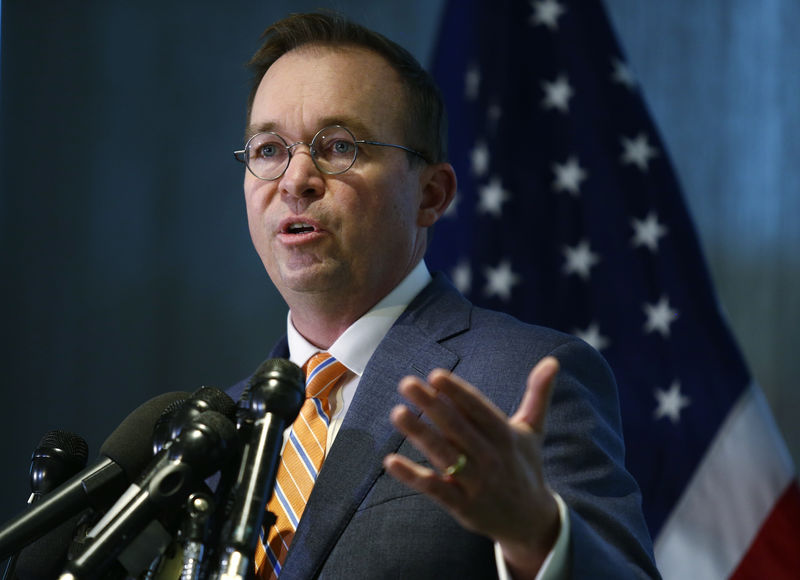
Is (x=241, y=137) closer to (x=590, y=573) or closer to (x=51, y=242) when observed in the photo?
(x=51, y=242)

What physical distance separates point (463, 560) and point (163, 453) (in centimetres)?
55

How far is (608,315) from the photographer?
10.2 ft

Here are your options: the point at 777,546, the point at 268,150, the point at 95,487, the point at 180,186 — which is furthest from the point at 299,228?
the point at 777,546

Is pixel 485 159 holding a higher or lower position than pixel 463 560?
higher

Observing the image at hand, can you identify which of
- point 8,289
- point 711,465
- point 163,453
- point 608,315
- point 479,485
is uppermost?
point 479,485

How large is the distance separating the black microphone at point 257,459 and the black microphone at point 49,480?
1.33ft

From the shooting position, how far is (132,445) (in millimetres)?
1340

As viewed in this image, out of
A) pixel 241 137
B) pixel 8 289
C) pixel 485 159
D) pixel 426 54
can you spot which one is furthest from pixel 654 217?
pixel 8 289

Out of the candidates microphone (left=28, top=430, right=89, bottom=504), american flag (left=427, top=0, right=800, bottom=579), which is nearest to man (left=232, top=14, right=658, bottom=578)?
microphone (left=28, top=430, right=89, bottom=504)

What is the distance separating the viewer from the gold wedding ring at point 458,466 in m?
1.02

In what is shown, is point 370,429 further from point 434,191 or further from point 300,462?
point 434,191

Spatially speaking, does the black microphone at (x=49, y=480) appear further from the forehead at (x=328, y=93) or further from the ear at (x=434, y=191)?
the ear at (x=434, y=191)

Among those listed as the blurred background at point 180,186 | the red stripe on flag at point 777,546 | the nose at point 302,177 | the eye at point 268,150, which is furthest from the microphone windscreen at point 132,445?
the red stripe on flag at point 777,546

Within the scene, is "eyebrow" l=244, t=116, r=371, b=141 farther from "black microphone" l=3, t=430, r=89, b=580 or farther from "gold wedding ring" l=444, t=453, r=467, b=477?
"gold wedding ring" l=444, t=453, r=467, b=477
